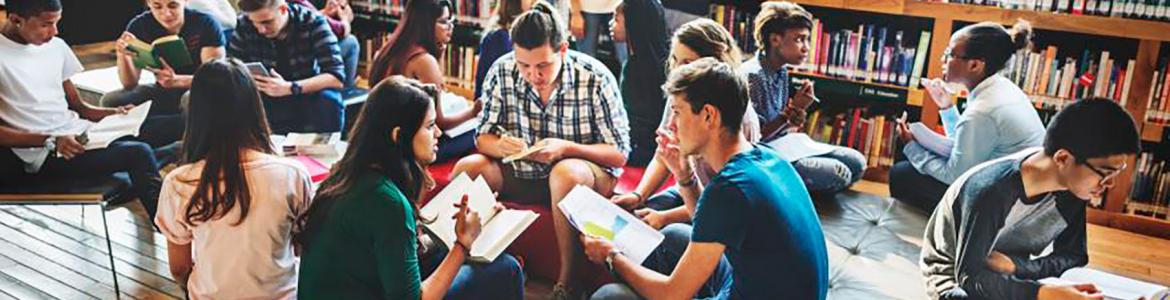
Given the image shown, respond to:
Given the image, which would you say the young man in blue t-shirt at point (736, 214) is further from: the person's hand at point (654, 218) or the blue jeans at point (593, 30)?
the blue jeans at point (593, 30)

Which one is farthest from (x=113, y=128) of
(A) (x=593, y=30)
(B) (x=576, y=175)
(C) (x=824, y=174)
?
(C) (x=824, y=174)

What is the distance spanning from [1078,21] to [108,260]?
153 inches

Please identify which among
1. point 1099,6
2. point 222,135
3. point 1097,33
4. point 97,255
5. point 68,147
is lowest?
point 97,255

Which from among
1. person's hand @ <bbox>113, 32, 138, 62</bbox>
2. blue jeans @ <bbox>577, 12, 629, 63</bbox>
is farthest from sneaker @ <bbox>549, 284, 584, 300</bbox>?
person's hand @ <bbox>113, 32, 138, 62</bbox>

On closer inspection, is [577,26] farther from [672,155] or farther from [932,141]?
[672,155]

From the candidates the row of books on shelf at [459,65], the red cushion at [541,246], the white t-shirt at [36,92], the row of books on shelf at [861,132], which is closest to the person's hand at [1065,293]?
the red cushion at [541,246]

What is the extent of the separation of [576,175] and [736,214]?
1130 millimetres

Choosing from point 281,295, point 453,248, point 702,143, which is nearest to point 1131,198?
point 702,143

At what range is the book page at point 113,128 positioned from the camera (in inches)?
135

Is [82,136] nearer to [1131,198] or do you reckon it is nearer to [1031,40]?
[1031,40]

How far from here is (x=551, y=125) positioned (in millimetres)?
3311

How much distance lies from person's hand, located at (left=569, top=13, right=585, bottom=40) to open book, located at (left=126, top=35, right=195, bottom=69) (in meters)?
1.82

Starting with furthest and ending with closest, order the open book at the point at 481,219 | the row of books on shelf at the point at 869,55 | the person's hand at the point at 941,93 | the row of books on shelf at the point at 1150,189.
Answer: the row of books on shelf at the point at 869,55 → the row of books on shelf at the point at 1150,189 → the person's hand at the point at 941,93 → the open book at the point at 481,219

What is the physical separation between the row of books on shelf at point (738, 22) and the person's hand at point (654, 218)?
196cm
